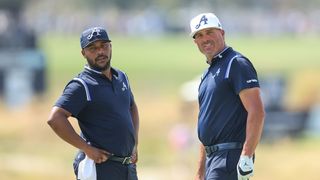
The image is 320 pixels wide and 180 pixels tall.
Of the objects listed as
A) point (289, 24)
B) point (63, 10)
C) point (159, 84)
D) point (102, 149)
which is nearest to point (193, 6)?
point (289, 24)

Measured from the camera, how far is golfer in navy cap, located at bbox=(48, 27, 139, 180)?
8.14 metres

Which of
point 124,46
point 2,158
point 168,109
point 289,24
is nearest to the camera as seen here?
point 2,158

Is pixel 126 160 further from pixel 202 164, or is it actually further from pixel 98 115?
pixel 202 164

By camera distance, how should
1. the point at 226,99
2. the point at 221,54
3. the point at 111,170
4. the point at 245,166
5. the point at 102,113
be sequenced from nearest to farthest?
1. the point at 245,166
2. the point at 226,99
3. the point at 221,54
4. the point at 102,113
5. the point at 111,170

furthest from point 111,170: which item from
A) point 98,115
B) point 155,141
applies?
point 155,141

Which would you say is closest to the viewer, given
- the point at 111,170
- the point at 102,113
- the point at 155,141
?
the point at 102,113

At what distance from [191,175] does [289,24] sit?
77.8 m

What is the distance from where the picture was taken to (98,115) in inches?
326

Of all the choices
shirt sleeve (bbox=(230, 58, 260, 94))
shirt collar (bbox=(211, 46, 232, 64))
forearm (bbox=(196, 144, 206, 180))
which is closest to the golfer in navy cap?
forearm (bbox=(196, 144, 206, 180))

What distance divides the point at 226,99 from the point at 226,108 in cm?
7

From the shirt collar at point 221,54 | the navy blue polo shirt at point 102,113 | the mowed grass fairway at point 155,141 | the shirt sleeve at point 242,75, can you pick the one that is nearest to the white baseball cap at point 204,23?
the shirt collar at point 221,54

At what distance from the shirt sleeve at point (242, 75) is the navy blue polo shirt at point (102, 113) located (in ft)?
3.17

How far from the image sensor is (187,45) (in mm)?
73688

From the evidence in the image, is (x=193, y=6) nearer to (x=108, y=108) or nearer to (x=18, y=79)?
(x=18, y=79)
